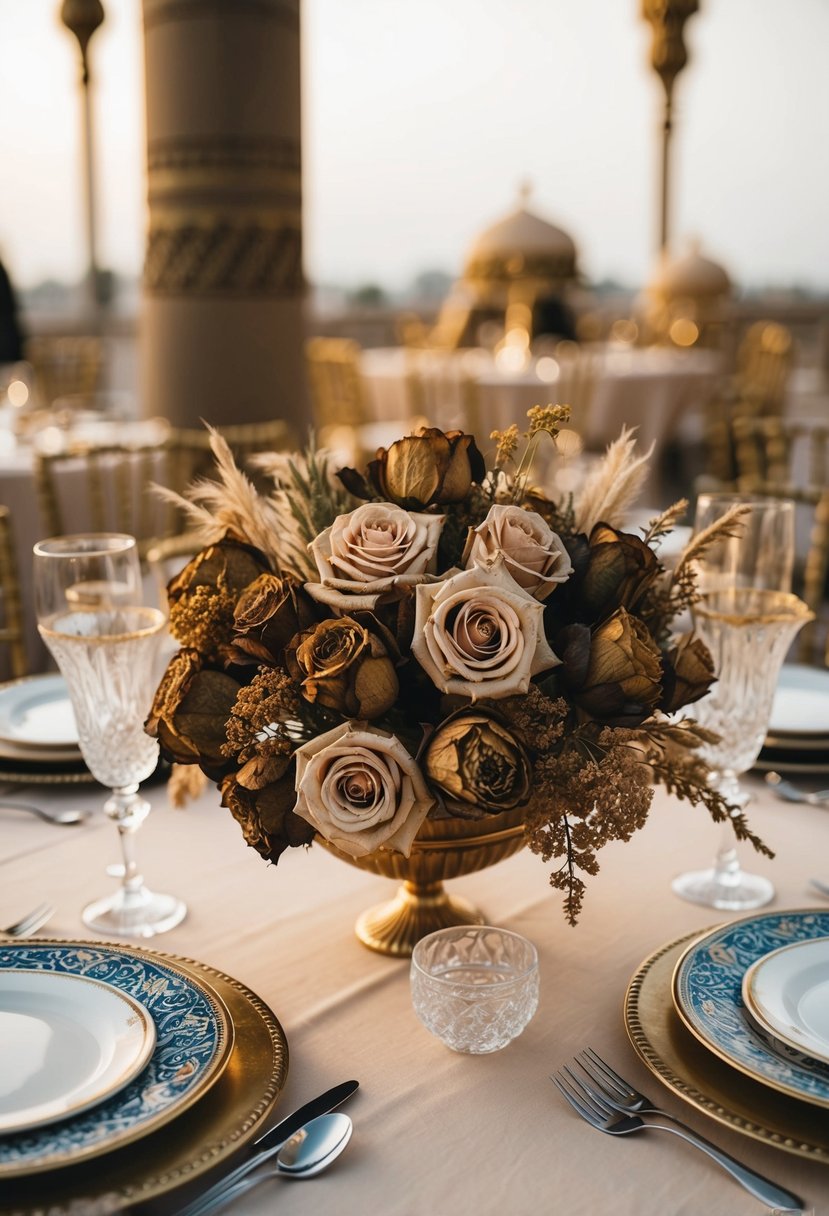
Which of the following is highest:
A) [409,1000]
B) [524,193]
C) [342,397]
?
[524,193]

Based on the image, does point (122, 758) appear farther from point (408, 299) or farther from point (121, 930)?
point (408, 299)

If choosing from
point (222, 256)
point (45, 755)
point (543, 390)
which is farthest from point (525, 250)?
point (45, 755)

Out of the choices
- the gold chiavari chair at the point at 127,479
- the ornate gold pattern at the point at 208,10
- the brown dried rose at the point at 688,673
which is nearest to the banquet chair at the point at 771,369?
the ornate gold pattern at the point at 208,10

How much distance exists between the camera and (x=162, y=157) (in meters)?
3.91

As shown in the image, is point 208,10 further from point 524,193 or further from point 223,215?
point 524,193

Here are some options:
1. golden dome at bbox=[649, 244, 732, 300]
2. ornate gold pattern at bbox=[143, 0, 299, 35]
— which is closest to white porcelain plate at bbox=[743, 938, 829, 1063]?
ornate gold pattern at bbox=[143, 0, 299, 35]

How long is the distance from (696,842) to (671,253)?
28.3 feet

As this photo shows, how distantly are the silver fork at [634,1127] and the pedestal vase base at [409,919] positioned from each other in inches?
8.1

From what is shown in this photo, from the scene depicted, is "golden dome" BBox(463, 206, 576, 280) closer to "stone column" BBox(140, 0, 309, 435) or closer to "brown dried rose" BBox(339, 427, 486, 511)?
"stone column" BBox(140, 0, 309, 435)

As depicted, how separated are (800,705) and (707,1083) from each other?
83 cm

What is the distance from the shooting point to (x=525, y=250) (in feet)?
20.3

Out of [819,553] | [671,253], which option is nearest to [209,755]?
[819,553]

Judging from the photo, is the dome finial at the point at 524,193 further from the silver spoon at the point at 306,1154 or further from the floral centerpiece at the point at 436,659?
the silver spoon at the point at 306,1154

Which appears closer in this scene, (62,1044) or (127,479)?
(62,1044)
